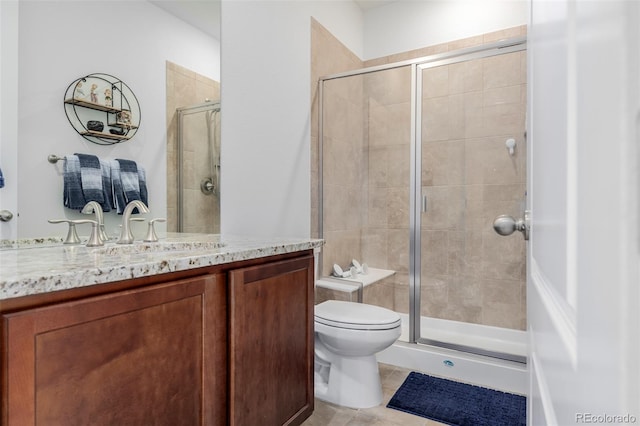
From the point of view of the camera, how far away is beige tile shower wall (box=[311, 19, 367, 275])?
2668 millimetres

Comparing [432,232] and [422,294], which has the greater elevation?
[432,232]

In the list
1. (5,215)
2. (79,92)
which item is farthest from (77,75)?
(5,215)

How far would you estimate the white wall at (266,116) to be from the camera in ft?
6.58

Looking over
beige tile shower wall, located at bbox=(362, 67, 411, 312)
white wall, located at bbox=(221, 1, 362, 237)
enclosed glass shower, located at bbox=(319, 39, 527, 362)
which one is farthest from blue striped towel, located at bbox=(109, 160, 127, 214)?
beige tile shower wall, located at bbox=(362, 67, 411, 312)

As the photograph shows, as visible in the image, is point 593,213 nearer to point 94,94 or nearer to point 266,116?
point 94,94

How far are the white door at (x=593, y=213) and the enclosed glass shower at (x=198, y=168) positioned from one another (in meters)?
1.60

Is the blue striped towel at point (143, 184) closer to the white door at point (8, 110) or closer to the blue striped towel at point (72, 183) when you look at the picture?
the blue striped towel at point (72, 183)

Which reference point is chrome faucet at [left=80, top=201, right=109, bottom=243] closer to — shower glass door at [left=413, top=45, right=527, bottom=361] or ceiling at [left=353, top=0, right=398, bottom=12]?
shower glass door at [left=413, top=45, right=527, bottom=361]

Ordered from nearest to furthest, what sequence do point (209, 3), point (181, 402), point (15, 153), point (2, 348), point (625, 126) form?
point (625, 126) → point (2, 348) → point (181, 402) → point (15, 153) → point (209, 3)

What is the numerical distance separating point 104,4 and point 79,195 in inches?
29.1

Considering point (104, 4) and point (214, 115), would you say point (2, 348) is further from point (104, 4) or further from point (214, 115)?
point (214, 115)

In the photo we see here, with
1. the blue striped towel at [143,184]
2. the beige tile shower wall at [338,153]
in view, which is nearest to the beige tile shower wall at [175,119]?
the blue striped towel at [143,184]

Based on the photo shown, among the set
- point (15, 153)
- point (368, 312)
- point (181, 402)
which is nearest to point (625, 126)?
point (181, 402)

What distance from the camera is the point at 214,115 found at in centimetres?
193
